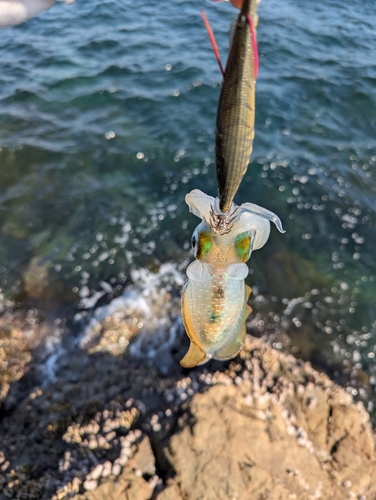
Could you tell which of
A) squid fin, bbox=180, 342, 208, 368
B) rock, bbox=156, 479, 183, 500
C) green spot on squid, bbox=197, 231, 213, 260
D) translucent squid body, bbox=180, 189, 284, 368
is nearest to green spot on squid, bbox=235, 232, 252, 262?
translucent squid body, bbox=180, 189, 284, 368

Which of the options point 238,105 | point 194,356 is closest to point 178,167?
point 194,356

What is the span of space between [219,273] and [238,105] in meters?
1.36

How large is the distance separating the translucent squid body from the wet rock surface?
2.49 ft

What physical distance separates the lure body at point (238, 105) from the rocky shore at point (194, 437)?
105 inches

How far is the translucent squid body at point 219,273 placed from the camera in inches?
82.9

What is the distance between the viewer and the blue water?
640 centimetres

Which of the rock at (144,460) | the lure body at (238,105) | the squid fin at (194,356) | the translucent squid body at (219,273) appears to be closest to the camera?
the lure body at (238,105)

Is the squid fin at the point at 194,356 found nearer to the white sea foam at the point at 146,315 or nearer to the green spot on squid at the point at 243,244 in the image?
the green spot on squid at the point at 243,244

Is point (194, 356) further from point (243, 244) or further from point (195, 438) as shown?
point (243, 244)

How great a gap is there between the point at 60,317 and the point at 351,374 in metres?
4.76

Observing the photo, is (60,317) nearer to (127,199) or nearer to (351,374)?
(127,199)

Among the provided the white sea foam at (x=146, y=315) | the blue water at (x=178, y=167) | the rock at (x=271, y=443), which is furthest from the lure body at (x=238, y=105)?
the blue water at (x=178, y=167)

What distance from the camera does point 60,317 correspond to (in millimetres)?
6090

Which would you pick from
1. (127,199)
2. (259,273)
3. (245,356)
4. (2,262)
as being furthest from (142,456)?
(127,199)
